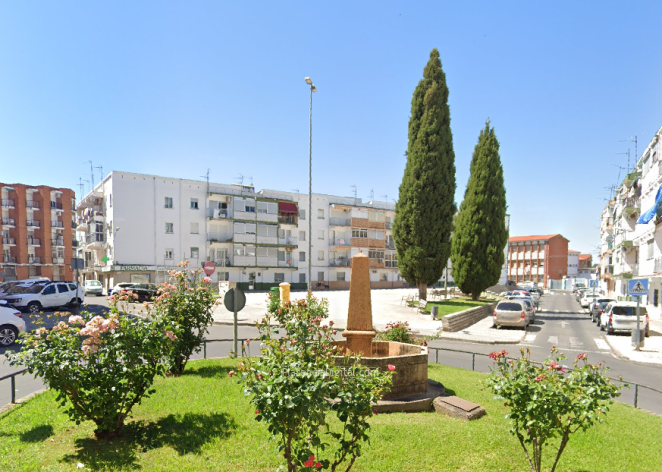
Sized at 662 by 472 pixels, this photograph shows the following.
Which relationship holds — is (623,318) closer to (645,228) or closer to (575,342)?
(575,342)

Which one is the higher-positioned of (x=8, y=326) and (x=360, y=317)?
(x=360, y=317)

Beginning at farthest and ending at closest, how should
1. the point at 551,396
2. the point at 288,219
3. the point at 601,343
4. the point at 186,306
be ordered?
the point at 288,219 → the point at 601,343 → the point at 186,306 → the point at 551,396

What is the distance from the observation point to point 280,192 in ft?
172

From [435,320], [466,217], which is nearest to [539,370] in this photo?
[435,320]

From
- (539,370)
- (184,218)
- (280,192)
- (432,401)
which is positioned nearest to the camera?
(539,370)

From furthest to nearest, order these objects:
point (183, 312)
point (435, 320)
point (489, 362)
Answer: point (435, 320) < point (489, 362) < point (183, 312)

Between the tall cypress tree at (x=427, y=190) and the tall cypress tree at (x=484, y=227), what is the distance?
5467 mm

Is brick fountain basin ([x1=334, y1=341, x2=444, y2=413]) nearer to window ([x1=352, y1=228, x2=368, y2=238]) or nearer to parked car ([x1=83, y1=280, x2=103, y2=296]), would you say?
parked car ([x1=83, y1=280, x2=103, y2=296])

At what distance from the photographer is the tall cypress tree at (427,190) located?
2709 centimetres

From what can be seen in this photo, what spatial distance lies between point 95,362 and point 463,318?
66.8 ft

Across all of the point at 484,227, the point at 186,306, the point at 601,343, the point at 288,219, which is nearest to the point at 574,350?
the point at 601,343

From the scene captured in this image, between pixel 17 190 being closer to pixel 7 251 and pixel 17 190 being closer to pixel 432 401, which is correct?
pixel 7 251

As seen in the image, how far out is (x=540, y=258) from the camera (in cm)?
9331

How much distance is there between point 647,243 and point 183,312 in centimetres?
3575
